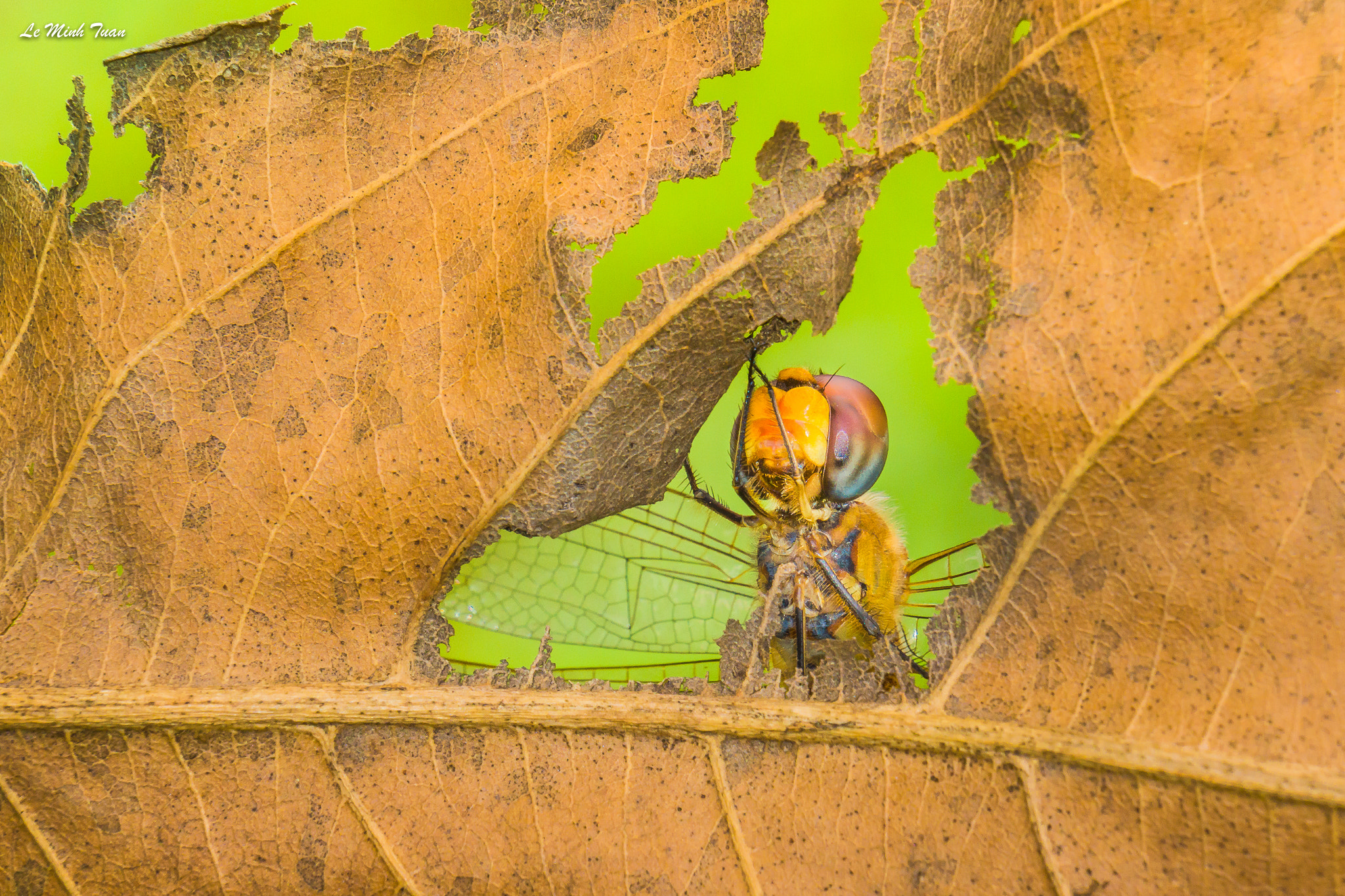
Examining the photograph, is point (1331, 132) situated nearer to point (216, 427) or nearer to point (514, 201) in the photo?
point (514, 201)

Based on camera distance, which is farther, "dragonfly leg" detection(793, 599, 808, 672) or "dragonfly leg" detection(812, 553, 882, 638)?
"dragonfly leg" detection(812, 553, 882, 638)

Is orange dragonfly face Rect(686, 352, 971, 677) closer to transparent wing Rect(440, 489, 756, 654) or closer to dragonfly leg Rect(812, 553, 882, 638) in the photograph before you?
dragonfly leg Rect(812, 553, 882, 638)

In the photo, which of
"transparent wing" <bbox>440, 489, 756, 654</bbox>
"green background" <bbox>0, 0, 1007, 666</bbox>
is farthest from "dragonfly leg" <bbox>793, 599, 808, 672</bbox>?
"green background" <bbox>0, 0, 1007, 666</bbox>
